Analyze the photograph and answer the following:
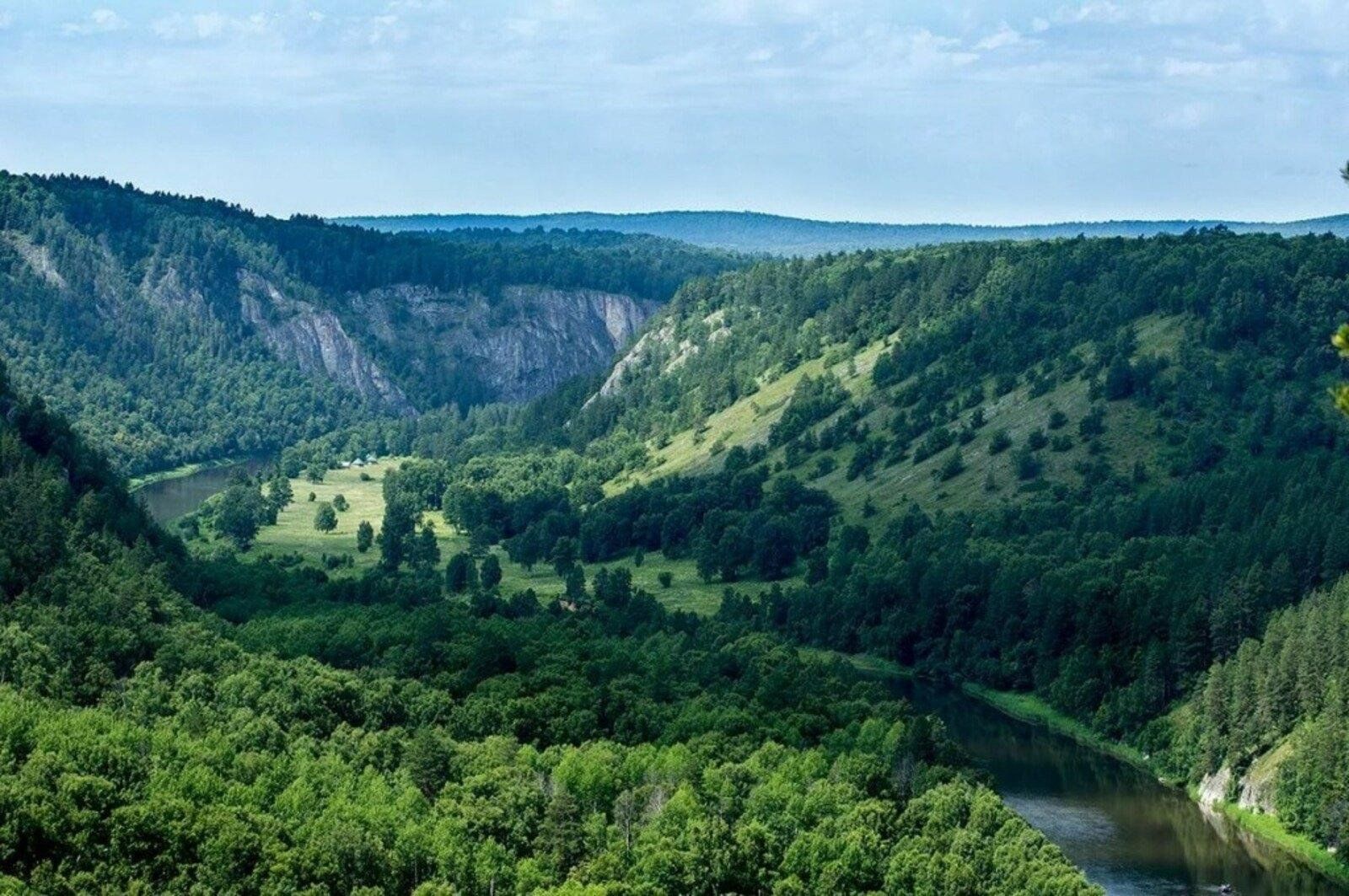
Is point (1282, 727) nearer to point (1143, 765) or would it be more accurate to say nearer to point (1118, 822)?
point (1143, 765)

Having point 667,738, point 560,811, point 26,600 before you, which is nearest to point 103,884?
point 560,811

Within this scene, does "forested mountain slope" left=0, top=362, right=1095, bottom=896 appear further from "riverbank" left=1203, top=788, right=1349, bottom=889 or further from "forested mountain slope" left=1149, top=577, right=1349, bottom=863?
"forested mountain slope" left=1149, top=577, right=1349, bottom=863

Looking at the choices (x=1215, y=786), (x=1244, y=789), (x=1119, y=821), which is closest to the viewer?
(x=1119, y=821)

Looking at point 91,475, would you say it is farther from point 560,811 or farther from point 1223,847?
point 1223,847

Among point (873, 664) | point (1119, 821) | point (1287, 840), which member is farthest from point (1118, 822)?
point (873, 664)

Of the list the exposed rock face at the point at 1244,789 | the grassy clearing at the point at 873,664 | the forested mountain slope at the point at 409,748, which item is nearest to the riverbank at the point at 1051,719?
the exposed rock face at the point at 1244,789

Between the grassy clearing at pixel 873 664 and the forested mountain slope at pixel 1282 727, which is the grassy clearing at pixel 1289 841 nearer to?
the forested mountain slope at pixel 1282 727

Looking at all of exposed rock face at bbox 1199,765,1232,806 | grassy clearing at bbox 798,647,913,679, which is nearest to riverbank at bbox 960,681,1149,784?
exposed rock face at bbox 1199,765,1232,806
